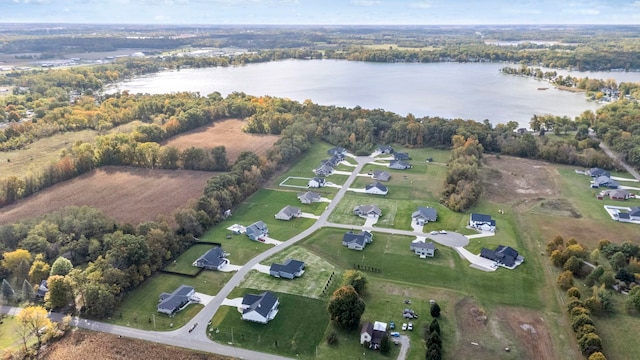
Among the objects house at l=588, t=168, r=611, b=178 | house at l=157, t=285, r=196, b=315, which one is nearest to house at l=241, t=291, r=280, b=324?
house at l=157, t=285, r=196, b=315

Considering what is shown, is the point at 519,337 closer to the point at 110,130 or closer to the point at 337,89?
the point at 110,130

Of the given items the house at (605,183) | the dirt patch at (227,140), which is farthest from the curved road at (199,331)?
the house at (605,183)

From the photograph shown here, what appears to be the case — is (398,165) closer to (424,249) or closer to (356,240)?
(356,240)

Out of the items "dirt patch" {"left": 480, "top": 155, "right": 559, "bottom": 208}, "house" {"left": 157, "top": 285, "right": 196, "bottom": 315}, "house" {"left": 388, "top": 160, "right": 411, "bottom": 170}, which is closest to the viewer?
"house" {"left": 157, "top": 285, "right": 196, "bottom": 315}

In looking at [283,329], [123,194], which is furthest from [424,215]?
[123,194]

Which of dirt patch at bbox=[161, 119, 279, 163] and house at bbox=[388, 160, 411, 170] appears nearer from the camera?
house at bbox=[388, 160, 411, 170]

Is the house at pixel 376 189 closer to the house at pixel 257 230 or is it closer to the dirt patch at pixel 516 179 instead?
the dirt patch at pixel 516 179

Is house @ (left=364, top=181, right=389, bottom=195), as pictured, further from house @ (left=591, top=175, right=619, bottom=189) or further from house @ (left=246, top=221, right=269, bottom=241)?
house @ (left=591, top=175, right=619, bottom=189)
